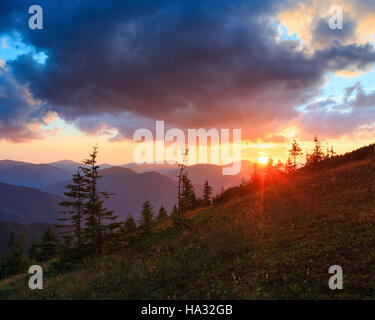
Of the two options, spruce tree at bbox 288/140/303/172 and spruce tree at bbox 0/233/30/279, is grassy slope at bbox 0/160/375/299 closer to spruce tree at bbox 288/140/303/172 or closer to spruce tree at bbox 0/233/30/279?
spruce tree at bbox 0/233/30/279

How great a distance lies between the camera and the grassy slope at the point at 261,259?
6762 millimetres

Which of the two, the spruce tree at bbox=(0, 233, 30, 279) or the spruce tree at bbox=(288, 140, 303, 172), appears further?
the spruce tree at bbox=(288, 140, 303, 172)

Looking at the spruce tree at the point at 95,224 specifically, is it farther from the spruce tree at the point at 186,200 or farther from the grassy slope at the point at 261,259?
the spruce tree at the point at 186,200

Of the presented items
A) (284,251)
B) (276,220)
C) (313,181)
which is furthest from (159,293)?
(313,181)

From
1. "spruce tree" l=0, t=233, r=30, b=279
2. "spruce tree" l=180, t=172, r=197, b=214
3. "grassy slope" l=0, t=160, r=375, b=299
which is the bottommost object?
"spruce tree" l=0, t=233, r=30, b=279

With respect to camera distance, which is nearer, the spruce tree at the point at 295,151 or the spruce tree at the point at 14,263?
the spruce tree at the point at 14,263

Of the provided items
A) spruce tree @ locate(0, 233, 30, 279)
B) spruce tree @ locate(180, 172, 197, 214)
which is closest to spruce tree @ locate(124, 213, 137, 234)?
spruce tree @ locate(180, 172, 197, 214)

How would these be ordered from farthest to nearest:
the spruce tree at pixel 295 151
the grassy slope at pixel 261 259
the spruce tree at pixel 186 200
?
the spruce tree at pixel 295 151
the spruce tree at pixel 186 200
the grassy slope at pixel 261 259

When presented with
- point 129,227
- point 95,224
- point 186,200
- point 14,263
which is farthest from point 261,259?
point 14,263

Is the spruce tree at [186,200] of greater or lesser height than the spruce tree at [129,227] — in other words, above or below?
above

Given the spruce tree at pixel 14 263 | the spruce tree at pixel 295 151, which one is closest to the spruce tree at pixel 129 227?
the spruce tree at pixel 14 263

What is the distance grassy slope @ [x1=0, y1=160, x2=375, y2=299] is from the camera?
6.76 meters

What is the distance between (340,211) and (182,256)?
338 inches
